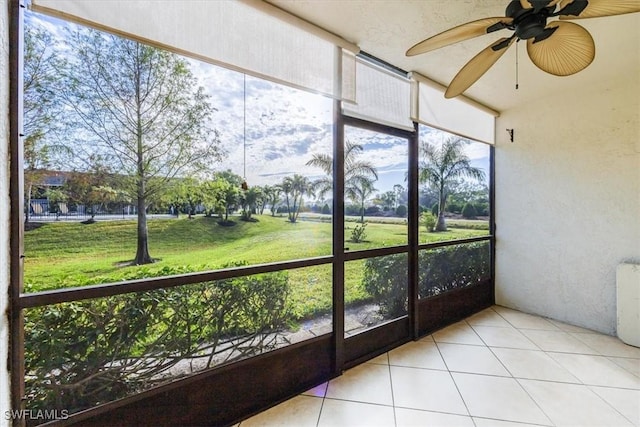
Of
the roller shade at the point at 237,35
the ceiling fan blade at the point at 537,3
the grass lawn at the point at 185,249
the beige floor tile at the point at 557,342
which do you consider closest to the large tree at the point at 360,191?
the grass lawn at the point at 185,249

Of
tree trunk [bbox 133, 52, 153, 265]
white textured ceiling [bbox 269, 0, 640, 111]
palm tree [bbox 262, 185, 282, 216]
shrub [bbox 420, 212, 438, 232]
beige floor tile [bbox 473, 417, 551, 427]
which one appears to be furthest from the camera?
shrub [bbox 420, 212, 438, 232]

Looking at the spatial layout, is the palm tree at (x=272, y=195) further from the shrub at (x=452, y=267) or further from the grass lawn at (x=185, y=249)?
the shrub at (x=452, y=267)

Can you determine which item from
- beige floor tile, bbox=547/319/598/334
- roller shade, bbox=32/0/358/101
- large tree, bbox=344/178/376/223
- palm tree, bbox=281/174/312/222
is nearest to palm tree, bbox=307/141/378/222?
large tree, bbox=344/178/376/223

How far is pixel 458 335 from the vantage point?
284cm

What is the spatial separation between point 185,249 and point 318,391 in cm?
141

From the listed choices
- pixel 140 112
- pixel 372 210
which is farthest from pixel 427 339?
pixel 140 112

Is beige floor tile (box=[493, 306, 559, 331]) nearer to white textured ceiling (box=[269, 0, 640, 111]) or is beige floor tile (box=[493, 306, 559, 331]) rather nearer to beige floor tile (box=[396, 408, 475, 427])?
beige floor tile (box=[396, 408, 475, 427])

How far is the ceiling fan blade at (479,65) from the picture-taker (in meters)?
1.44

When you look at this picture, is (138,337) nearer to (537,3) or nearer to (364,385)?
(364,385)

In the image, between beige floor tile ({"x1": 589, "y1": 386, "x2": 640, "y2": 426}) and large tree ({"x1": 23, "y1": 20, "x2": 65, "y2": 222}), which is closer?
large tree ({"x1": 23, "y1": 20, "x2": 65, "y2": 222})

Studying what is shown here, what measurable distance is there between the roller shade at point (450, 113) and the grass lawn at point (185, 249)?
1299 millimetres

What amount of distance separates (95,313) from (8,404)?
422mm

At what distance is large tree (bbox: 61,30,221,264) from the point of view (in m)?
1.28

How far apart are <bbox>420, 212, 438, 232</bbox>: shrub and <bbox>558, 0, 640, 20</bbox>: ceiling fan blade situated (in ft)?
6.21
